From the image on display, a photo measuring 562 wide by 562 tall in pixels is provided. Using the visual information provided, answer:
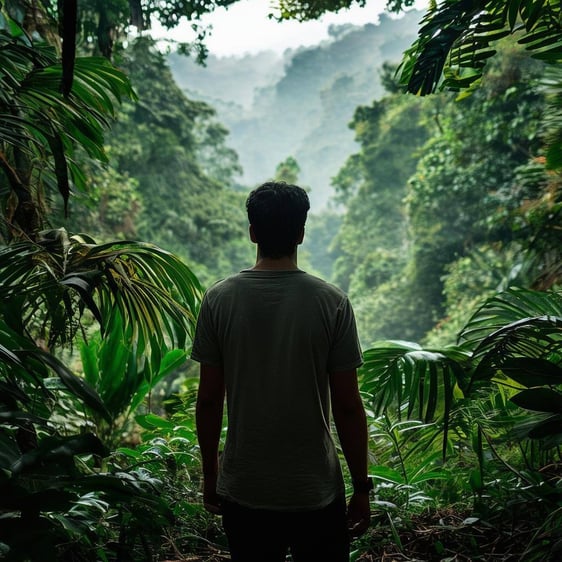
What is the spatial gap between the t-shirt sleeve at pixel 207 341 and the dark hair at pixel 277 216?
171 millimetres

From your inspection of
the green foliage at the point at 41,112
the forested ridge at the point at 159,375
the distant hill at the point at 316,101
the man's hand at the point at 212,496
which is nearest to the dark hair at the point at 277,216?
the forested ridge at the point at 159,375

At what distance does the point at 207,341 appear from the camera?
4.06 feet

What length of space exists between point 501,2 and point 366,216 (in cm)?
2072

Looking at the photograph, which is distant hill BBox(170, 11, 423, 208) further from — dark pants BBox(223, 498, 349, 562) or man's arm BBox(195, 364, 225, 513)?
dark pants BBox(223, 498, 349, 562)

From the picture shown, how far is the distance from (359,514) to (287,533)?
7.2 inches

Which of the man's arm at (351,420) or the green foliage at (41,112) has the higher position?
the green foliage at (41,112)

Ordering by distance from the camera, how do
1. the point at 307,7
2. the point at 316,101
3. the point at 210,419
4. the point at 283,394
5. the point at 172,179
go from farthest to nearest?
the point at 316,101, the point at 172,179, the point at 307,7, the point at 210,419, the point at 283,394

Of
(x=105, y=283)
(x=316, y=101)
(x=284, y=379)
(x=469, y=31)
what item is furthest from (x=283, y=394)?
(x=316, y=101)

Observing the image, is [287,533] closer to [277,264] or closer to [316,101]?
[277,264]

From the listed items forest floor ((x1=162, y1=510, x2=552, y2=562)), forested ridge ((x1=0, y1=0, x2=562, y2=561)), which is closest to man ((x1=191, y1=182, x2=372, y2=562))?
forested ridge ((x1=0, y1=0, x2=562, y2=561))

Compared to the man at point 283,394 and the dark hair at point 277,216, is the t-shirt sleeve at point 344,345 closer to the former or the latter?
the man at point 283,394

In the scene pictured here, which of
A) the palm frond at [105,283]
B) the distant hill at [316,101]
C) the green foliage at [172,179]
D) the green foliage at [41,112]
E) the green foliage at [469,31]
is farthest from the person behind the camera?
the distant hill at [316,101]

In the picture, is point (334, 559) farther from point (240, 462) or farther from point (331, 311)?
point (331, 311)

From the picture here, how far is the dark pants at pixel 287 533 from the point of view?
3.83 ft
